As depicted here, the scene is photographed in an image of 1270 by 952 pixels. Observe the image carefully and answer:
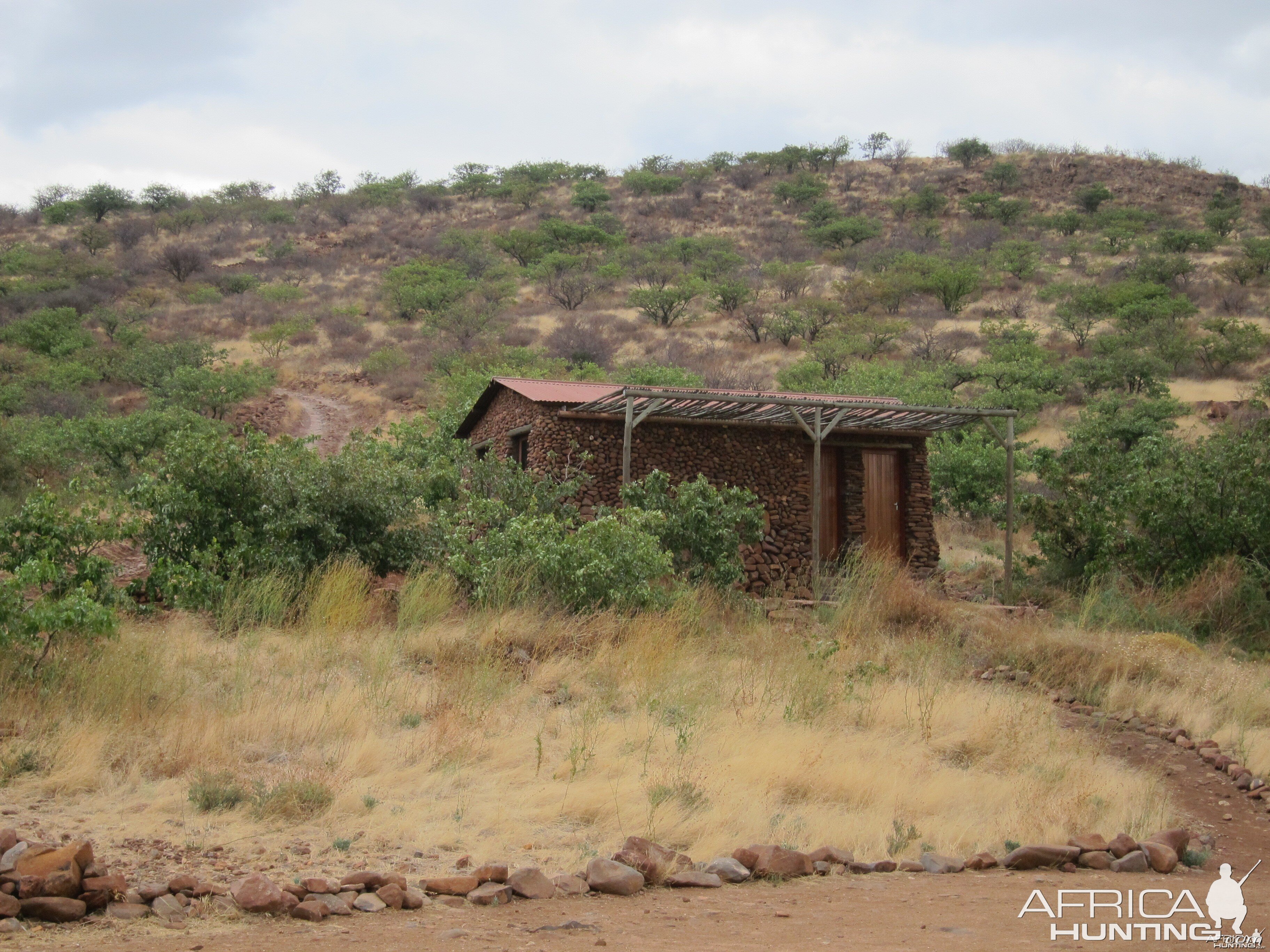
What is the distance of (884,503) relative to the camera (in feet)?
47.1

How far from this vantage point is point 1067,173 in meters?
53.4

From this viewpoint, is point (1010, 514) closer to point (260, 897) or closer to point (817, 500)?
point (817, 500)

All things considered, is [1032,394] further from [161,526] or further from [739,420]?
[161,526]

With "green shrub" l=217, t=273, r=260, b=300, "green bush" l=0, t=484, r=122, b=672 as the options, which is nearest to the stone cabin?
"green bush" l=0, t=484, r=122, b=672

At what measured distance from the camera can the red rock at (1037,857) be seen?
491cm

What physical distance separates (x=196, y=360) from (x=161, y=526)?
17307 millimetres

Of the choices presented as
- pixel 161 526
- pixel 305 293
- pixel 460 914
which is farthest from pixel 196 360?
pixel 460 914

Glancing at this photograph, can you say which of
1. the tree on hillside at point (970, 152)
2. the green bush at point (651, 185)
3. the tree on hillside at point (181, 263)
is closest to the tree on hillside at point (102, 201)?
the tree on hillside at point (181, 263)

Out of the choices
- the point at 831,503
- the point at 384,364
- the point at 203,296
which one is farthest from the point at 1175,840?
the point at 203,296

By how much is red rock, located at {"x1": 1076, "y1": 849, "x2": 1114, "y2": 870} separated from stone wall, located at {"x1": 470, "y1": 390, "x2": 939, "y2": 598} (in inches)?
293

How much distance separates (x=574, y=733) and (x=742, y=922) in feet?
8.15

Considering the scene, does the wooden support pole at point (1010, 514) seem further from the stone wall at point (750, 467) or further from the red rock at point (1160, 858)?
the red rock at point (1160, 858)

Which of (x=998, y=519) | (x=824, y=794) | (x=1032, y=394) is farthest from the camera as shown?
(x=1032, y=394)

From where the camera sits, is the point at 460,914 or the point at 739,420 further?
the point at 739,420
